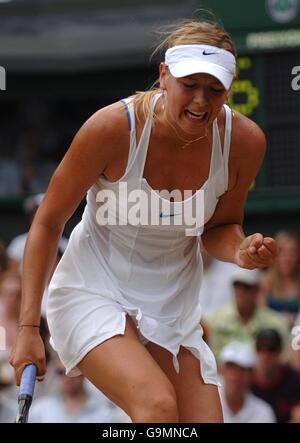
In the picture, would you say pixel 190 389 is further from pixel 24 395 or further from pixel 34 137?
pixel 34 137

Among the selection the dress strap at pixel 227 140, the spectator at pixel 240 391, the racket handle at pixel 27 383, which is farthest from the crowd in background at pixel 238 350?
the racket handle at pixel 27 383

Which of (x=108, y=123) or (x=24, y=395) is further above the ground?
(x=108, y=123)

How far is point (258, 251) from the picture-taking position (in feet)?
13.7

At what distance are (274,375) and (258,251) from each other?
400cm

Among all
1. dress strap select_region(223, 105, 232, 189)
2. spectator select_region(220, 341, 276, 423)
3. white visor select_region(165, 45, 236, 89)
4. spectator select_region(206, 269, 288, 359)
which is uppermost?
white visor select_region(165, 45, 236, 89)

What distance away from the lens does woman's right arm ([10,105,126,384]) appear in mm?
4340

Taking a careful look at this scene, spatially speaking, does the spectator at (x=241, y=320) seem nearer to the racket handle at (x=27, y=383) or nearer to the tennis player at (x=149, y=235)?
the tennis player at (x=149, y=235)

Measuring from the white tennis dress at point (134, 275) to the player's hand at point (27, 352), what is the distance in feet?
0.47

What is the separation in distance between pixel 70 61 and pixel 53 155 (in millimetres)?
983

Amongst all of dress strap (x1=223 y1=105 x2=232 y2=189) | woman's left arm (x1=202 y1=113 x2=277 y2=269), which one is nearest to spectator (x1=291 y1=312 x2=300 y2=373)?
woman's left arm (x1=202 y1=113 x2=277 y2=269)

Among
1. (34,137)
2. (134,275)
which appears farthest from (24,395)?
(34,137)

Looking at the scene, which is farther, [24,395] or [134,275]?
[134,275]

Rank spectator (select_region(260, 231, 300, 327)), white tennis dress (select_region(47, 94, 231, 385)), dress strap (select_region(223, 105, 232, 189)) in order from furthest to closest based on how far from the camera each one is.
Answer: spectator (select_region(260, 231, 300, 327)), dress strap (select_region(223, 105, 232, 189)), white tennis dress (select_region(47, 94, 231, 385))

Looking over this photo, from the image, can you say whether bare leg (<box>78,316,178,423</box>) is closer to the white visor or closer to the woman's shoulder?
the woman's shoulder
